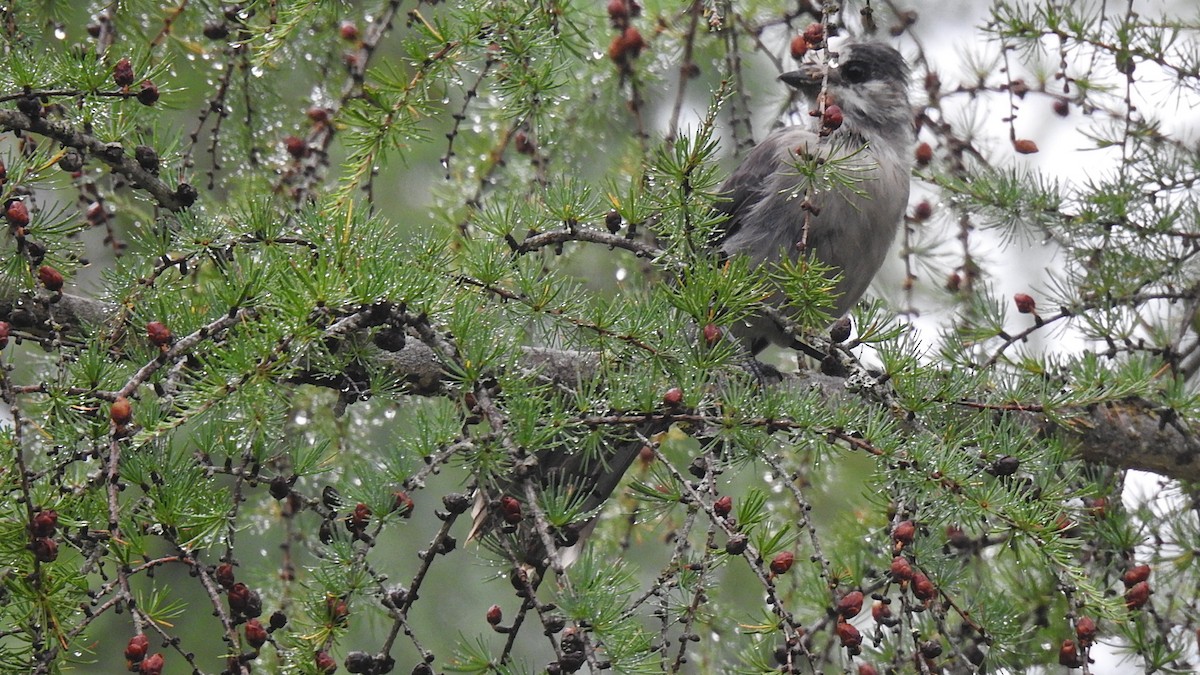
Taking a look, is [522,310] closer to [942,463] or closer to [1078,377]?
[942,463]

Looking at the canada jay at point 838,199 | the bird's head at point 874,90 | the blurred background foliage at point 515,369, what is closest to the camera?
the blurred background foliage at point 515,369

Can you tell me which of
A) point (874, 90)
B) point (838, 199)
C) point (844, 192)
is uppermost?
point (874, 90)

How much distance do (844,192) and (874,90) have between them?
2.91ft

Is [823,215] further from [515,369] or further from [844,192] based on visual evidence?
[515,369]

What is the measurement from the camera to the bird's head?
12.9 feet

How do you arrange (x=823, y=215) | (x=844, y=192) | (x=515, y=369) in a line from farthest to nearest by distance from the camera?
(x=823, y=215) < (x=844, y=192) < (x=515, y=369)

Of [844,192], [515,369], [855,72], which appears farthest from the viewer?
[855,72]

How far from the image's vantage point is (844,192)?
3.33 m

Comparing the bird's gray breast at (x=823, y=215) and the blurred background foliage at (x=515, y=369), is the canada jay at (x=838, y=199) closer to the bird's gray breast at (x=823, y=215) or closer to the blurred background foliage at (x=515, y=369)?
the bird's gray breast at (x=823, y=215)

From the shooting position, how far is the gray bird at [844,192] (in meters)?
3.53

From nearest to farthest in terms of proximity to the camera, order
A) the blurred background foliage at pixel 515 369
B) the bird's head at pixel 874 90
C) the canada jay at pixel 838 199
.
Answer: the blurred background foliage at pixel 515 369 → the canada jay at pixel 838 199 → the bird's head at pixel 874 90

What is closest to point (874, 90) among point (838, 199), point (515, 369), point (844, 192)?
point (838, 199)

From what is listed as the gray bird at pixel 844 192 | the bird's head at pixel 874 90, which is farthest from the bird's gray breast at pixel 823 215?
the bird's head at pixel 874 90

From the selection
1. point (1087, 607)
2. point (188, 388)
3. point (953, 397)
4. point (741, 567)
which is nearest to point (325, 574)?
point (188, 388)
